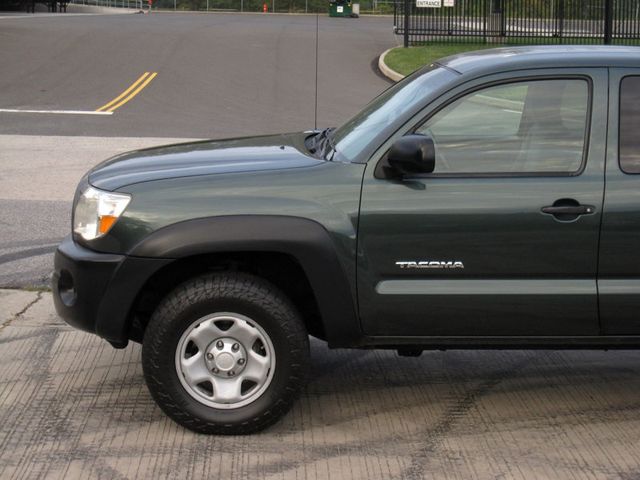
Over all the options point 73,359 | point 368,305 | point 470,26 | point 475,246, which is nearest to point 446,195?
point 475,246

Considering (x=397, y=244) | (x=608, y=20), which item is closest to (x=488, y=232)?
(x=397, y=244)

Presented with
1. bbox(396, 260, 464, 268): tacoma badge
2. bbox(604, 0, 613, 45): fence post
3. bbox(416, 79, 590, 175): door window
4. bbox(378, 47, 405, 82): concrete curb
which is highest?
bbox(604, 0, 613, 45): fence post

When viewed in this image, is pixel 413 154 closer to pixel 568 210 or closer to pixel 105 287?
pixel 568 210

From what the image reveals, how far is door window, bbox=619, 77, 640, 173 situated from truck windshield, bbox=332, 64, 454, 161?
82 cm

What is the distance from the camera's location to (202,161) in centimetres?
527

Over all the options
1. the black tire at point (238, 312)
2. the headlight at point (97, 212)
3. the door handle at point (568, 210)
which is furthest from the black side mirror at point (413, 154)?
the headlight at point (97, 212)

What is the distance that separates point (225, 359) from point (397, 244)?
960 mm

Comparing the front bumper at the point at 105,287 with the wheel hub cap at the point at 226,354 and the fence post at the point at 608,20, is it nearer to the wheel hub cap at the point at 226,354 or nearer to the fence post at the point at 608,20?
the wheel hub cap at the point at 226,354

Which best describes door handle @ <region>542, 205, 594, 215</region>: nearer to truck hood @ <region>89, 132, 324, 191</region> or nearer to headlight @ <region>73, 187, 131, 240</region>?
truck hood @ <region>89, 132, 324, 191</region>

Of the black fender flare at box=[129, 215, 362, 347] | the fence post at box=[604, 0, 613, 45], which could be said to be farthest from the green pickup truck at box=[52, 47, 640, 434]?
the fence post at box=[604, 0, 613, 45]

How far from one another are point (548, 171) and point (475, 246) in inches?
19.8

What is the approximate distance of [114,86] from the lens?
22719mm

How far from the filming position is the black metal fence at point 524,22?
90.3ft

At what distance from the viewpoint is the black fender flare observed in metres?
4.80
